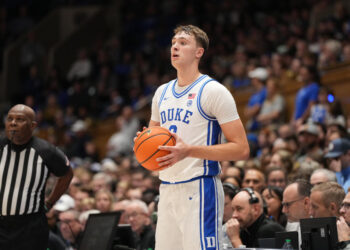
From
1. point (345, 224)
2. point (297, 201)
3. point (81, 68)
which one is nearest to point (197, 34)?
point (345, 224)

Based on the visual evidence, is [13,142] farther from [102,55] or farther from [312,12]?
[102,55]

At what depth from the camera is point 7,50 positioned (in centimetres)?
2005

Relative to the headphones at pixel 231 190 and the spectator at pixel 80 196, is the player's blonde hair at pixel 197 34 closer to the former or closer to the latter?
the headphones at pixel 231 190

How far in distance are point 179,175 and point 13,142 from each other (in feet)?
6.06

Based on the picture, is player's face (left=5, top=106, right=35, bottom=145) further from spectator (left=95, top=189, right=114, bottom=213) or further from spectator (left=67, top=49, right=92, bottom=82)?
spectator (left=67, top=49, right=92, bottom=82)

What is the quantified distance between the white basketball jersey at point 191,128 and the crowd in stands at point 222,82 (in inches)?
71.4

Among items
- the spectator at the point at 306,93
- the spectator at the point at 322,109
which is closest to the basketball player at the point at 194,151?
the spectator at the point at 322,109

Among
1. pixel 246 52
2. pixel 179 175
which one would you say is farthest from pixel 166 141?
pixel 246 52

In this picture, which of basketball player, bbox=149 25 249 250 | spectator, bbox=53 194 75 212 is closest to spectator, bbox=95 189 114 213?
spectator, bbox=53 194 75 212

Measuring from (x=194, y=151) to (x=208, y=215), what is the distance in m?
0.48

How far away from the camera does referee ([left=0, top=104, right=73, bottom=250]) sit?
5379 mm

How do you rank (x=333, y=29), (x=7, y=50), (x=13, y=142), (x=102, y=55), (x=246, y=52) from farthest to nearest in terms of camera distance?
(x=7, y=50) → (x=102, y=55) → (x=246, y=52) → (x=333, y=29) → (x=13, y=142)

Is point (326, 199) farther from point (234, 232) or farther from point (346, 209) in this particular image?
point (234, 232)

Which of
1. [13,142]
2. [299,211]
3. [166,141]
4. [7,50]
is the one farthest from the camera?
[7,50]
